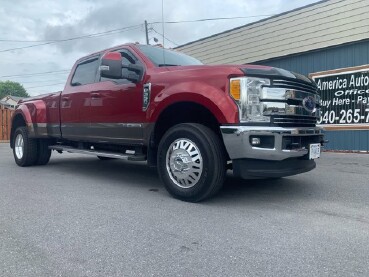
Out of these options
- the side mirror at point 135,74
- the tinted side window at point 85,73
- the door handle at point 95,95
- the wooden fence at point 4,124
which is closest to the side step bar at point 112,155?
the door handle at point 95,95

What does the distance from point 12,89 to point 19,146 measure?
3784 inches

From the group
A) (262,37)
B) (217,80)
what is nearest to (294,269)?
(217,80)

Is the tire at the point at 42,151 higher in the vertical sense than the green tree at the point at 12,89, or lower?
lower

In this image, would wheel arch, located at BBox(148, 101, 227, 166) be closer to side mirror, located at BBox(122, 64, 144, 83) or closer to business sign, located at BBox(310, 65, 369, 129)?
side mirror, located at BBox(122, 64, 144, 83)

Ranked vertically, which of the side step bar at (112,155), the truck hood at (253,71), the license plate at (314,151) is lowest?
the side step bar at (112,155)

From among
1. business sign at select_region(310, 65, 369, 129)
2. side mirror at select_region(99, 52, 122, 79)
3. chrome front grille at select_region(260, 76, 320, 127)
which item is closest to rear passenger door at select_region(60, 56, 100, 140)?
side mirror at select_region(99, 52, 122, 79)

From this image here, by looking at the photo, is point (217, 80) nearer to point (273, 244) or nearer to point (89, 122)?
point (273, 244)

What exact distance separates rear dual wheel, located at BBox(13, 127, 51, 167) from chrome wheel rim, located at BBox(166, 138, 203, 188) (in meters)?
4.06

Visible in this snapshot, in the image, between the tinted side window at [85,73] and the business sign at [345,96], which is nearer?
the tinted side window at [85,73]

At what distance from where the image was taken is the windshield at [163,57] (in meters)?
4.86

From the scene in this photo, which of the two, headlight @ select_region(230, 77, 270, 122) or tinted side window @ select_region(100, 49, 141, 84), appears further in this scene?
tinted side window @ select_region(100, 49, 141, 84)

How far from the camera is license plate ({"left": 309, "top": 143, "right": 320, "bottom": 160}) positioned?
12.8 feet

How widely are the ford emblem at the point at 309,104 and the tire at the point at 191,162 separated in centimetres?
109

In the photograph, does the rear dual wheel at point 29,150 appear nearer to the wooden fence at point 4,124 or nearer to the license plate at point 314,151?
the license plate at point 314,151
